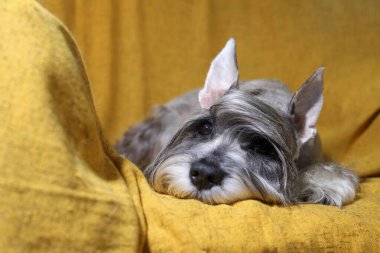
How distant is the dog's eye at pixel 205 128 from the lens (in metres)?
1.81

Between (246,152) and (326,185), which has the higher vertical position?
(246,152)

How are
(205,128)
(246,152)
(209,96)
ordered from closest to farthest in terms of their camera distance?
(246,152)
(205,128)
(209,96)

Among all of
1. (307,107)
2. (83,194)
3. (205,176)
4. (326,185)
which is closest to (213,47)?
(307,107)

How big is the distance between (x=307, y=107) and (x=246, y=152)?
1.11 ft

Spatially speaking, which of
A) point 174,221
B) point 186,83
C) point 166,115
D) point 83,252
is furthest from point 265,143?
point 186,83

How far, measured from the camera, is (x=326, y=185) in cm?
192

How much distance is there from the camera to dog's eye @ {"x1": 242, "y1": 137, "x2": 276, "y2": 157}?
5.68 feet

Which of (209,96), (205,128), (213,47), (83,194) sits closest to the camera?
(83,194)

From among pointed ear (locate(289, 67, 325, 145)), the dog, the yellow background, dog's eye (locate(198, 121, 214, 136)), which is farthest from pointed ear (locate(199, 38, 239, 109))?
the yellow background

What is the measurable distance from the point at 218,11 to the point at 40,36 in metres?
1.81

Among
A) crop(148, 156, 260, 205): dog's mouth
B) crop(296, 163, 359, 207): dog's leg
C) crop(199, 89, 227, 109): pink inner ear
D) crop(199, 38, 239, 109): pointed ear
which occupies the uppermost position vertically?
crop(199, 38, 239, 109): pointed ear

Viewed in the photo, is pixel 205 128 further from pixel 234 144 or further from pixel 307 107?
pixel 307 107

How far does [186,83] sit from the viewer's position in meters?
2.91

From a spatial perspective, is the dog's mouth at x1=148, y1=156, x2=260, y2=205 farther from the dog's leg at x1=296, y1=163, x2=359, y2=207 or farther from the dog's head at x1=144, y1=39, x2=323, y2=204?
the dog's leg at x1=296, y1=163, x2=359, y2=207
